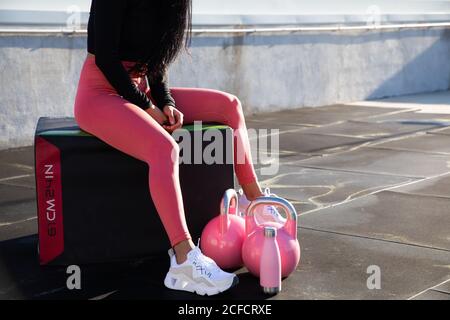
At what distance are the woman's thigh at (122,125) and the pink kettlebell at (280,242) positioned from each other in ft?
1.81

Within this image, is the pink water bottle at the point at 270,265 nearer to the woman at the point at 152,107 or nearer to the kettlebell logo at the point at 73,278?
the woman at the point at 152,107

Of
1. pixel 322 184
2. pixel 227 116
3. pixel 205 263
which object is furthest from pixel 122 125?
pixel 322 184

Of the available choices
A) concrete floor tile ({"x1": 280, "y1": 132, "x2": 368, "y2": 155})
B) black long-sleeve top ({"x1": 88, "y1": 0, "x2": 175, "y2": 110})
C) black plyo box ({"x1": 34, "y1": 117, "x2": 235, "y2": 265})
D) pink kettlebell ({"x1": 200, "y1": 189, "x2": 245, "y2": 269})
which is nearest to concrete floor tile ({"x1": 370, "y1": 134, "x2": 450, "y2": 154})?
concrete floor tile ({"x1": 280, "y1": 132, "x2": 368, "y2": 155})

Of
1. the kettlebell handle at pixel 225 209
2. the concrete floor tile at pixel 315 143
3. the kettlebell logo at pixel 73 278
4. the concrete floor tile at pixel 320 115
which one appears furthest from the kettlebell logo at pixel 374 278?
the concrete floor tile at pixel 320 115

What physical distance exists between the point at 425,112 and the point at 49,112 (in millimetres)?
4635

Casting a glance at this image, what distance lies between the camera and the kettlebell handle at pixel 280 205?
13.1 feet

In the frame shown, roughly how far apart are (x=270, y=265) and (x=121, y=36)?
1.35m

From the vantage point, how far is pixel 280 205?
3965 mm

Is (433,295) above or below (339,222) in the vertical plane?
above

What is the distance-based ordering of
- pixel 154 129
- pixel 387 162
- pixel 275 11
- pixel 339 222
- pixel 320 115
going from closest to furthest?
pixel 154 129
pixel 339 222
pixel 387 162
pixel 320 115
pixel 275 11

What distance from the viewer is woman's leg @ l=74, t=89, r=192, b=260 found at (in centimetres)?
393

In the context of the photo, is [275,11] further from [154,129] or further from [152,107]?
[154,129]

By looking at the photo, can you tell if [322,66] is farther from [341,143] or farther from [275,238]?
[275,238]

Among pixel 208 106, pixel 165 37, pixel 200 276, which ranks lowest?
pixel 200 276
